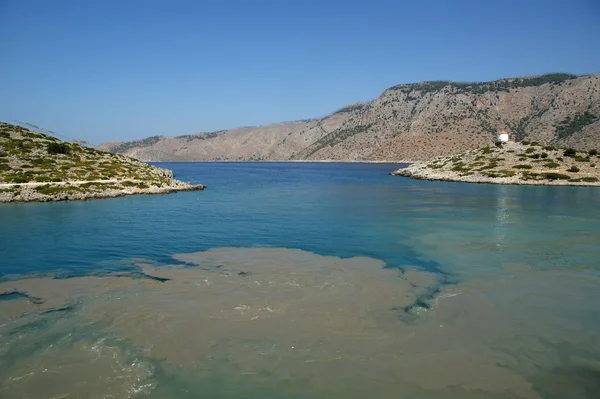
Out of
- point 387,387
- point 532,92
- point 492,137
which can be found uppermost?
point 532,92

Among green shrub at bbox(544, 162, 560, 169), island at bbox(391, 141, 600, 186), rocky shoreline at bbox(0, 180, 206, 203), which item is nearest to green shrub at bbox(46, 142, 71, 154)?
rocky shoreline at bbox(0, 180, 206, 203)

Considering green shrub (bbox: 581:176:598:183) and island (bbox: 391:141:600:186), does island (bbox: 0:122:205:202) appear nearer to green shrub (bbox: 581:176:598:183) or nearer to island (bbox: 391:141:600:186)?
island (bbox: 391:141:600:186)

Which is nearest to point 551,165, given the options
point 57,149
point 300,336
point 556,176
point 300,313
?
point 556,176

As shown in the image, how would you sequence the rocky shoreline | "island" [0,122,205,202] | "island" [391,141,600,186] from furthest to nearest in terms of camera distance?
"island" [391,141,600,186], "island" [0,122,205,202], the rocky shoreline

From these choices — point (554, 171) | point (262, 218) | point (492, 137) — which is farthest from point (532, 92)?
point (262, 218)

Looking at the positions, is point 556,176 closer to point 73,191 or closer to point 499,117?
point 73,191

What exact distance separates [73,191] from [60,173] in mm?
10135

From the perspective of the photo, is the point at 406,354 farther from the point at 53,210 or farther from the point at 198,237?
the point at 53,210

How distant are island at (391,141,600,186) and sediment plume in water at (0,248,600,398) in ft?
193

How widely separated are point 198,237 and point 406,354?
17367 mm

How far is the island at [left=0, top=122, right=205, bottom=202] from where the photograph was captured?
46031 millimetres

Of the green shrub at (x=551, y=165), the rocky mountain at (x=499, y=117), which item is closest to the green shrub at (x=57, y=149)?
the green shrub at (x=551, y=165)

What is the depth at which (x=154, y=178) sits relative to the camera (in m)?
62.6

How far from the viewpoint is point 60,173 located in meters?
54.9
